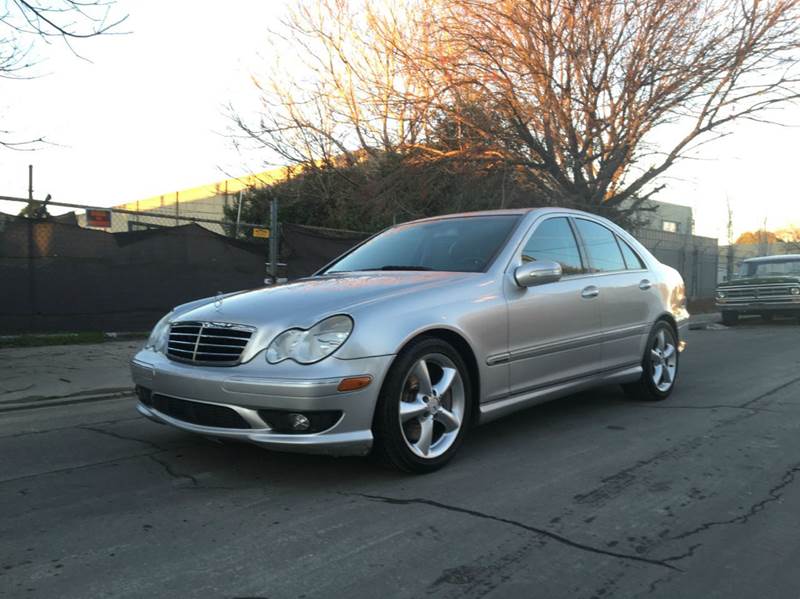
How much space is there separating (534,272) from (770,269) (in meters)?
15.8

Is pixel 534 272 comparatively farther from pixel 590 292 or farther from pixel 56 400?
pixel 56 400

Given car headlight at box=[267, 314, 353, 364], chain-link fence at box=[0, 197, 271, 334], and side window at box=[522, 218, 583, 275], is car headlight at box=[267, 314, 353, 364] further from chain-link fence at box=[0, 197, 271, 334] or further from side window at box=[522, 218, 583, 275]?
chain-link fence at box=[0, 197, 271, 334]

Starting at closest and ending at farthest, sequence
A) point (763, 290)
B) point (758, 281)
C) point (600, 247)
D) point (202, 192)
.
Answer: point (600, 247)
point (763, 290)
point (758, 281)
point (202, 192)

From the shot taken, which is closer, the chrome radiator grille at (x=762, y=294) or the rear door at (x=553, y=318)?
the rear door at (x=553, y=318)

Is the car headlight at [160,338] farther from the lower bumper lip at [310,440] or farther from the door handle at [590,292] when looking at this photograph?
the door handle at [590,292]

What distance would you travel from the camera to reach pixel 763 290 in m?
16.6

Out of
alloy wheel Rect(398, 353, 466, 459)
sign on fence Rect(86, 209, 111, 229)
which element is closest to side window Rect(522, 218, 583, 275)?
alloy wheel Rect(398, 353, 466, 459)

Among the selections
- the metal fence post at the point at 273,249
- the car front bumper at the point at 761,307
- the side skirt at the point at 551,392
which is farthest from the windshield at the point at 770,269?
the side skirt at the point at 551,392

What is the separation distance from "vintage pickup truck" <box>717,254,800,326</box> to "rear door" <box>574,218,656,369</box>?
12.4 metres

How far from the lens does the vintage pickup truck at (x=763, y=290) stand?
16344mm

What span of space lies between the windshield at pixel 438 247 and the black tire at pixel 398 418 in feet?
2.97

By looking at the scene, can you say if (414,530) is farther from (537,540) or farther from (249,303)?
(249,303)

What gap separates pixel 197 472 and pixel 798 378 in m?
6.73

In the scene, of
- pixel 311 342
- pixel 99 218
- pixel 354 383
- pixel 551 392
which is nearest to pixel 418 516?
pixel 354 383
